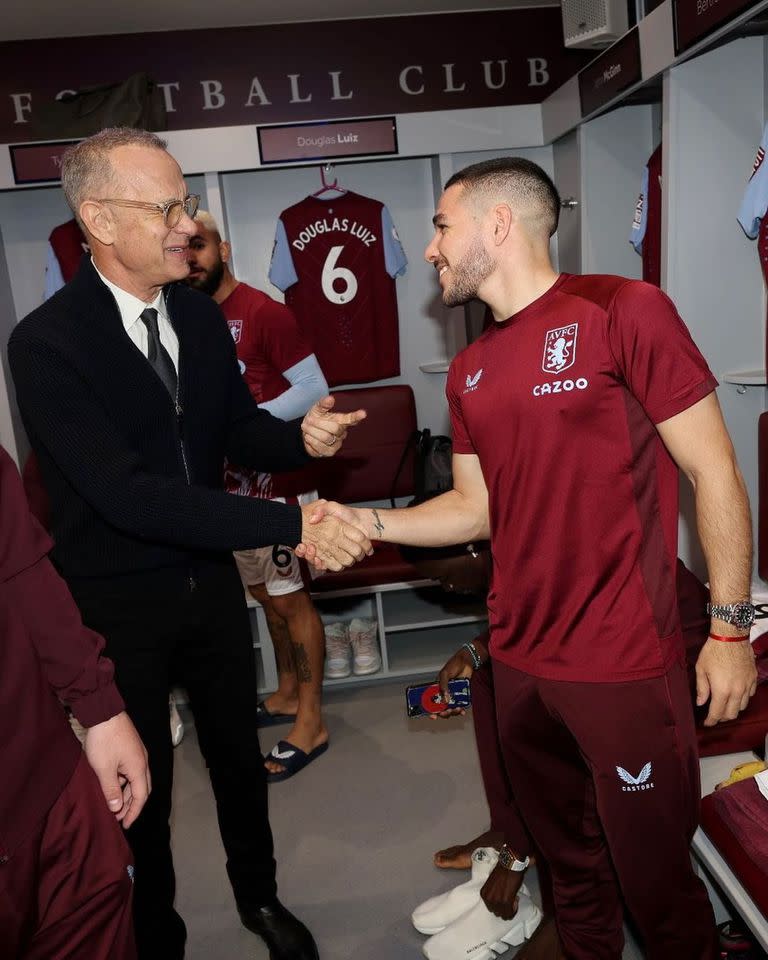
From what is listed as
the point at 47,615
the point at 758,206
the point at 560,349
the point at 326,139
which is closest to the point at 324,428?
the point at 560,349

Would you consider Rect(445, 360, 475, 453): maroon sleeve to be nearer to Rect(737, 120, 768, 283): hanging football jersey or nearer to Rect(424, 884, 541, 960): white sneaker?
Rect(424, 884, 541, 960): white sneaker

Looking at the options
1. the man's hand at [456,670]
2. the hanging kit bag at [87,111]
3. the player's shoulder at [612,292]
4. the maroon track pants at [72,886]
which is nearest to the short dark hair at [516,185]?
the player's shoulder at [612,292]

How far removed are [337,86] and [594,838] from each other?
14.2 feet

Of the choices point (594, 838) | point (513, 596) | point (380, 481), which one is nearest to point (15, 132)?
point (380, 481)

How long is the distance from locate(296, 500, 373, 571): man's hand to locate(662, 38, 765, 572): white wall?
158 cm

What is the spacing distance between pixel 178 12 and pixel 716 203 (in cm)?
302

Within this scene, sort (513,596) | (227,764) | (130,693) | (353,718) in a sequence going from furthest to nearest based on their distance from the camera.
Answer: (353,718) → (227,764) → (130,693) → (513,596)

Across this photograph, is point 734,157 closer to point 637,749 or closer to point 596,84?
point 596,84

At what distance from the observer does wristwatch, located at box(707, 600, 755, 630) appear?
64.9 inches

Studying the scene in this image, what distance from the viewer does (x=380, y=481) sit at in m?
4.79

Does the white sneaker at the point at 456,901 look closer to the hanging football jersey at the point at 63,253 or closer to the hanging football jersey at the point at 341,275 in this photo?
the hanging football jersey at the point at 341,275

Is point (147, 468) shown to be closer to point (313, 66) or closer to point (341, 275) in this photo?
point (341, 275)

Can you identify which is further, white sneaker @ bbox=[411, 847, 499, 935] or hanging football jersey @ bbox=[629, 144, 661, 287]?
hanging football jersey @ bbox=[629, 144, 661, 287]

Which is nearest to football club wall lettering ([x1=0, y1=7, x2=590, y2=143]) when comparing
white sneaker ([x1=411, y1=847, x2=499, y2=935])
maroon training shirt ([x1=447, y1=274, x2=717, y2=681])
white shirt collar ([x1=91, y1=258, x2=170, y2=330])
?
white shirt collar ([x1=91, y1=258, x2=170, y2=330])
